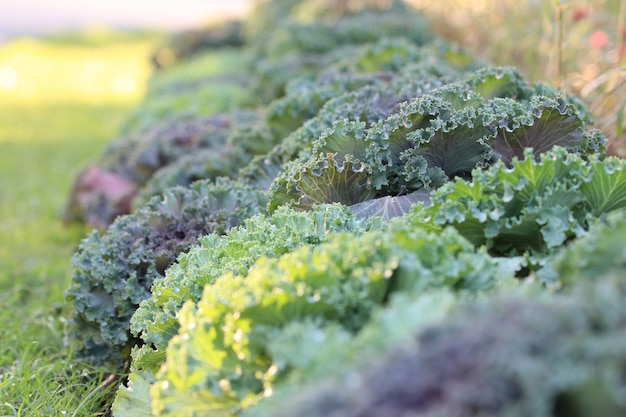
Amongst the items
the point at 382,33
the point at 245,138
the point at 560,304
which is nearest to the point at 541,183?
the point at 560,304

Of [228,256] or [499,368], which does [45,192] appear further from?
[499,368]

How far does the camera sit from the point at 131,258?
3.08m

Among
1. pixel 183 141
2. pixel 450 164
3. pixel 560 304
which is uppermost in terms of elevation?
pixel 560 304

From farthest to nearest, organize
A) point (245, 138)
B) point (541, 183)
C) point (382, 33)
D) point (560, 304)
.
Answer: point (382, 33) → point (245, 138) → point (541, 183) → point (560, 304)

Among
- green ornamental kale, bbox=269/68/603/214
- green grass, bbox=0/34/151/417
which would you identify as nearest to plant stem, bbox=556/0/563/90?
green ornamental kale, bbox=269/68/603/214

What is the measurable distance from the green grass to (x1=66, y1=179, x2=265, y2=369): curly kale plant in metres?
0.16

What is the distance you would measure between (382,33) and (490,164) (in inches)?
177

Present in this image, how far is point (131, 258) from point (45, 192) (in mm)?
5423

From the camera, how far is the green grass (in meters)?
3.08

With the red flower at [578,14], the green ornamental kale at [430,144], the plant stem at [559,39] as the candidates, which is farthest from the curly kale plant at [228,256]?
the red flower at [578,14]

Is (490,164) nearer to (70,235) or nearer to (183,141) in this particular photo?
(183,141)

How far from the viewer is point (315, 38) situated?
6.85 meters

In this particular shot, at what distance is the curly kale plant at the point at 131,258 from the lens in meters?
3.06

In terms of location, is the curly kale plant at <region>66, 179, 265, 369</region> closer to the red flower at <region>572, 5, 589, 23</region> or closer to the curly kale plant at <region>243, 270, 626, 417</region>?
the curly kale plant at <region>243, 270, 626, 417</region>
